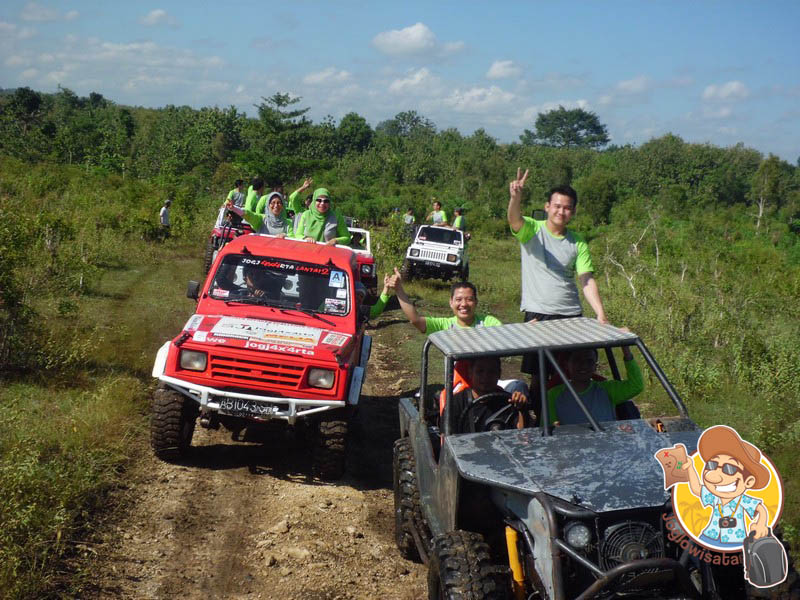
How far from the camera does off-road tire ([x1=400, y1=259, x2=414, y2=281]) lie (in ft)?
64.1

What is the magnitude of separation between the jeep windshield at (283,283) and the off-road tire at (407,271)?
38.2ft

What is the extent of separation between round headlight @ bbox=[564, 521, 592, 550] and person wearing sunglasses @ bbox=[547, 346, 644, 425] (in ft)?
4.25

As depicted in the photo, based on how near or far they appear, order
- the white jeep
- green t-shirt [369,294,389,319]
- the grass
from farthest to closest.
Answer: the white jeep
green t-shirt [369,294,389,319]
the grass

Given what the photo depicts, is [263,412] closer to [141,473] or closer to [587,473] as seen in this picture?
[141,473]

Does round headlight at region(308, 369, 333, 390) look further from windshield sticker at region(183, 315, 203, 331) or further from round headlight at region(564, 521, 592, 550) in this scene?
round headlight at region(564, 521, 592, 550)

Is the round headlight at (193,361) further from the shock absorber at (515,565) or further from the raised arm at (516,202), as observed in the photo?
the shock absorber at (515,565)

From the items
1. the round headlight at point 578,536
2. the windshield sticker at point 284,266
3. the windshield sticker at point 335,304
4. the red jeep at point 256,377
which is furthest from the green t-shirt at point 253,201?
the round headlight at point 578,536

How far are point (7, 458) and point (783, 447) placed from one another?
6435mm

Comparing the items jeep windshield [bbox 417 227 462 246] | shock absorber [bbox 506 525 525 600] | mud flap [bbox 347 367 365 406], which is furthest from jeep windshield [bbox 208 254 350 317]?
jeep windshield [bbox 417 227 462 246]

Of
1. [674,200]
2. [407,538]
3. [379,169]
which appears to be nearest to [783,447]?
[407,538]

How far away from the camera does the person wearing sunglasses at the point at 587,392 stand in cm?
467

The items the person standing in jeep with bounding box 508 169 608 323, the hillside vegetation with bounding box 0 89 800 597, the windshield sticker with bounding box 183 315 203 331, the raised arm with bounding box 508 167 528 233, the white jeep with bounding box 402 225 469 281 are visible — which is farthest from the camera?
the white jeep with bounding box 402 225 469 281

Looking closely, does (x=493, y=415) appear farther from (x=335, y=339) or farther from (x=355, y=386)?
(x=335, y=339)

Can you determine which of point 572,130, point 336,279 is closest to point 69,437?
point 336,279
